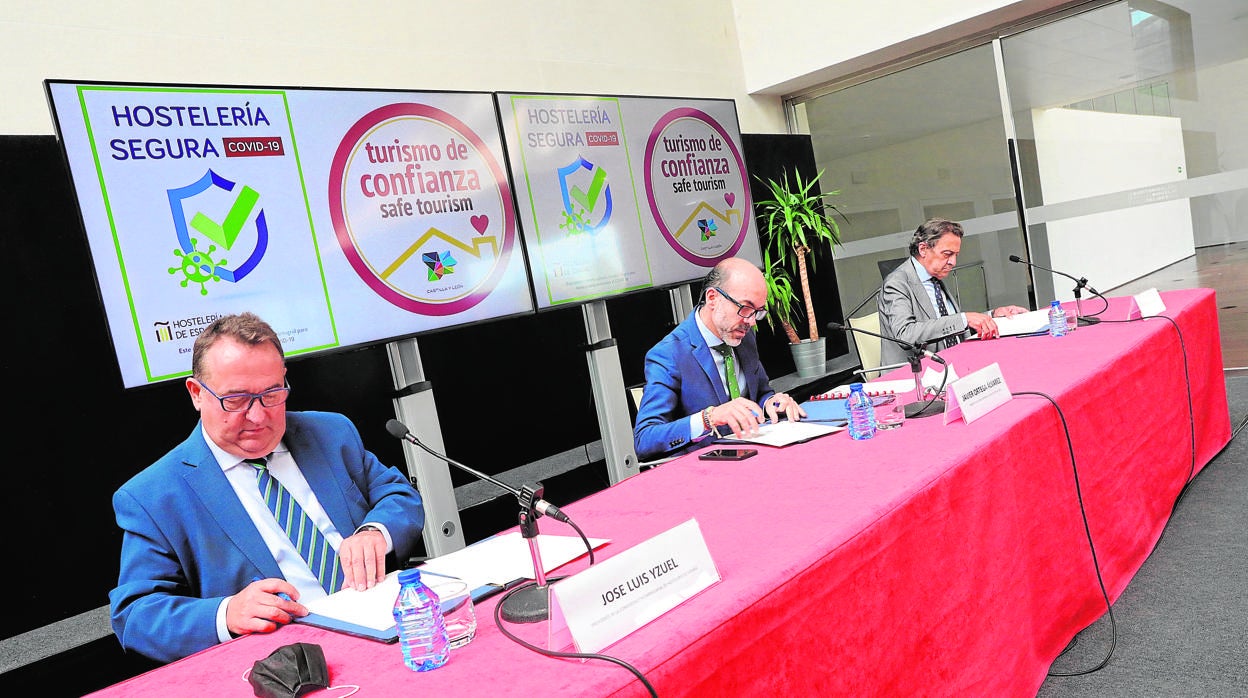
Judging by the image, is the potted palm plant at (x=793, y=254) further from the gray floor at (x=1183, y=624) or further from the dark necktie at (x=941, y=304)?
the gray floor at (x=1183, y=624)

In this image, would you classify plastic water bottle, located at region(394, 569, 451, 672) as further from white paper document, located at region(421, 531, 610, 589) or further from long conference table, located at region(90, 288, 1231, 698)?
white paper document, located at region(421, 531, 610, 589)

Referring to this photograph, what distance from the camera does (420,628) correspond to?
1098 mm

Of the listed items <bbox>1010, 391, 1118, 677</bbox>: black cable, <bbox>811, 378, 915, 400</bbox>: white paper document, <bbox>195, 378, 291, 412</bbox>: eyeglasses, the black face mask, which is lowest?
<bbox>1010, 391, 1118, 677</bbox>: black cable

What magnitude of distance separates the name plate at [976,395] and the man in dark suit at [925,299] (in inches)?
58.2

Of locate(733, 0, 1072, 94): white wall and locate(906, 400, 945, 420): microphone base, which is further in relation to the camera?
locate(733, 0, 1072, 94): white wall

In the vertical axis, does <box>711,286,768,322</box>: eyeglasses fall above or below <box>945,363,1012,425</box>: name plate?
above

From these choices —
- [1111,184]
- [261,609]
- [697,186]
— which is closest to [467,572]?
[261,609]

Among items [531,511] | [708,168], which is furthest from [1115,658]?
[708,168]

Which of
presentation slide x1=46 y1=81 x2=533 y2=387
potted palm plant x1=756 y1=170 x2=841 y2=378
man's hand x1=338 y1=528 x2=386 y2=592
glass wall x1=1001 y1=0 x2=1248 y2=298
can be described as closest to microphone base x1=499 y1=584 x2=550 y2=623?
man's hand x1=338 y1=528 x2=386 y2=592

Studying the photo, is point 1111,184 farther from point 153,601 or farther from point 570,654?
point 153,601

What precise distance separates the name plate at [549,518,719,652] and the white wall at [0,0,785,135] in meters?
2.92

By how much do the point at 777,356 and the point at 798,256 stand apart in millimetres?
728

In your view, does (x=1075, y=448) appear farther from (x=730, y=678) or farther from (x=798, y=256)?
(x=798, y=256)

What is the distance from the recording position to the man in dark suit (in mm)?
3568
